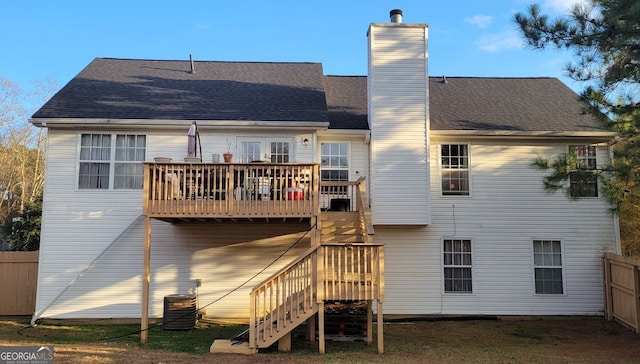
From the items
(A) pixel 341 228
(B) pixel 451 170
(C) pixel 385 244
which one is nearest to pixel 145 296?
(A) pixel 341 228

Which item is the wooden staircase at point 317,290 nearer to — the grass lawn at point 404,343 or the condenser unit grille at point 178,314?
the grass lawn at point 404,343

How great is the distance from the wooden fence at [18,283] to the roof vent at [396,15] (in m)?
11.4

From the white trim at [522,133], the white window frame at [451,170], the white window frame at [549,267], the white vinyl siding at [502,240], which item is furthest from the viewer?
the white window frame at [451,170]

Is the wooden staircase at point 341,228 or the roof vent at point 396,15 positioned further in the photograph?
the roof vent at point 396,15

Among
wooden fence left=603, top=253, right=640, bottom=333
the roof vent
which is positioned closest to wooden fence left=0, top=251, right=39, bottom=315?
the roof vent

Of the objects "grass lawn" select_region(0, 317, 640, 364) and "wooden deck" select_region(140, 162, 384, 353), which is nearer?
"grass lawn" select_region(0, 317, 640, 364)

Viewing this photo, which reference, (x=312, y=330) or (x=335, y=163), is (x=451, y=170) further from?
(x=312, y=330)

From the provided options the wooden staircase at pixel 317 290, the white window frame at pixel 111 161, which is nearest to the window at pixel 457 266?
the wooden staircase at pixel 317 290

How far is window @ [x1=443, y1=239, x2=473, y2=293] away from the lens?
11.1 m

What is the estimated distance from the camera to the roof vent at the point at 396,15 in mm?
11742

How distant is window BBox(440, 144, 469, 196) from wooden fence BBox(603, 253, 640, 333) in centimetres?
381

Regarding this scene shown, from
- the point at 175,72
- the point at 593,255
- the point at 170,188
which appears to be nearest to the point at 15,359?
the point at 170,188

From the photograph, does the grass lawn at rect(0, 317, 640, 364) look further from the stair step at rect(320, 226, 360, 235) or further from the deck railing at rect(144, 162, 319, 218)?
the deck railing at rect(144, 162, 319, 218)

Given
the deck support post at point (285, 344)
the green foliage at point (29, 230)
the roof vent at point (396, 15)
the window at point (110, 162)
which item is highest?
the roof vent at point (396, 15)
